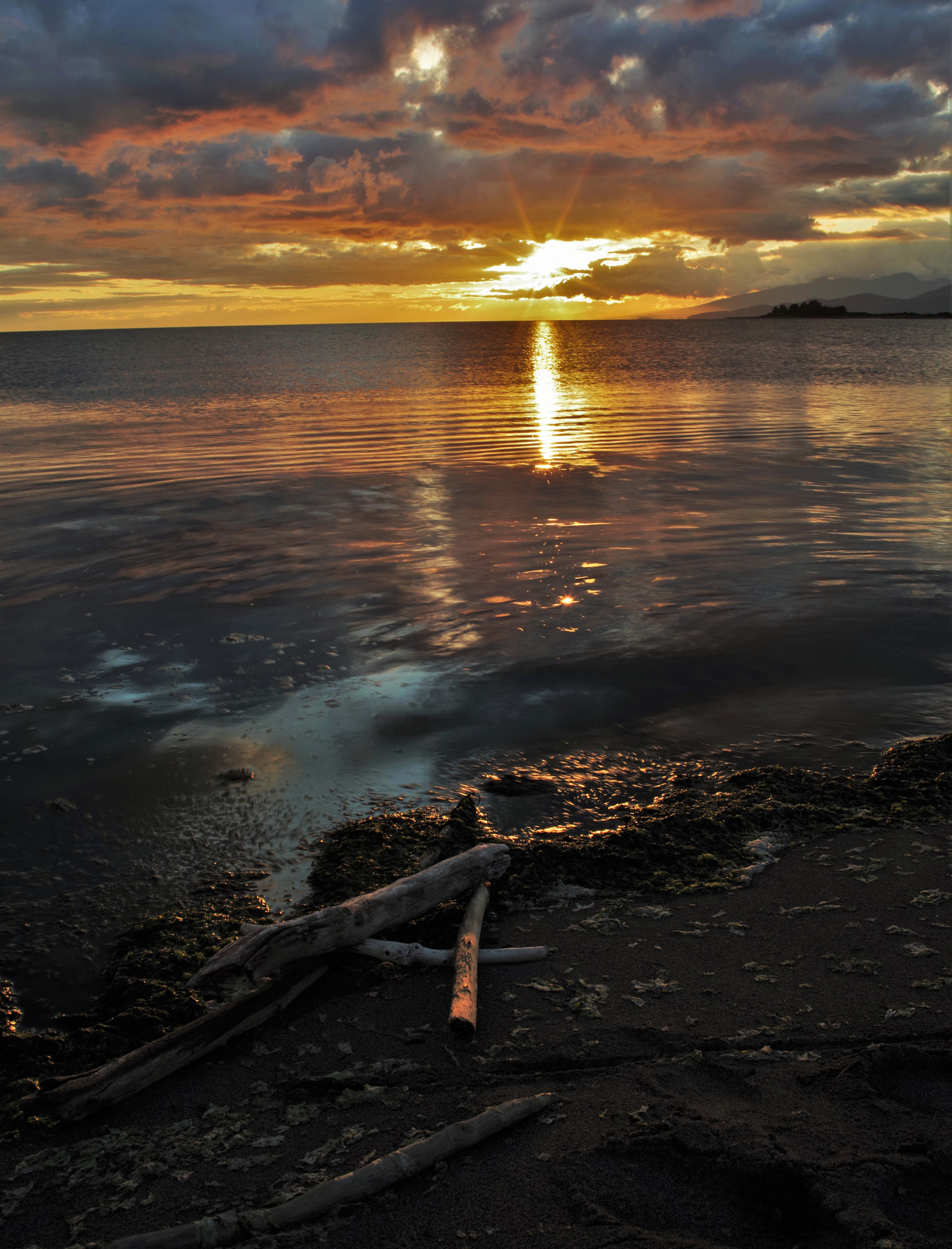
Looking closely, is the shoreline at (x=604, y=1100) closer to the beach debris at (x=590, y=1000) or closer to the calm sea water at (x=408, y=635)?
the beach debris at (x=590, y=1000)

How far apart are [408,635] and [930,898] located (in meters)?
6.89

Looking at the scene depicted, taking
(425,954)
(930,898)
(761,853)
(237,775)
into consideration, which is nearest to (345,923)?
(425,954)

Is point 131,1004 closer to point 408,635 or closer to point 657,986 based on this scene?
point 657,986

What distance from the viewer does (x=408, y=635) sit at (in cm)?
1072

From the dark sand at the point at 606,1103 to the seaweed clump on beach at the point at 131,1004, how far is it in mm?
474

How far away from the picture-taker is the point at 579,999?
177 inches

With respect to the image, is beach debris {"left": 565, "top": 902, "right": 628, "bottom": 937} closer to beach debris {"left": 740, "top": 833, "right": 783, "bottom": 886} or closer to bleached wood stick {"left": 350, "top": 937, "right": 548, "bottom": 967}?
bleached wood stick {"left": 350, "top": 937, "right": 548, "bottom": 967}

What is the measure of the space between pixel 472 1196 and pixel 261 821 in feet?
12.7

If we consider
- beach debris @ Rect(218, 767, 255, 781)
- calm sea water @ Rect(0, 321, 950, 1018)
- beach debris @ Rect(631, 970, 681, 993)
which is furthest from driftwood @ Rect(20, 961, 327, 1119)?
beach debris @ Rect(218, 767, 255, 781)

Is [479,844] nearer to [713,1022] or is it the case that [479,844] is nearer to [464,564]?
[713,1022]

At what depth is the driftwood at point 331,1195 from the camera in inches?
120

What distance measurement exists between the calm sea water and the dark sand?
1473mm

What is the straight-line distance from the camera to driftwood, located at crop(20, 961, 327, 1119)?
387cm

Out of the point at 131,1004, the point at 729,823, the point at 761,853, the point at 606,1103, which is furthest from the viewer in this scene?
the point at 729,823
